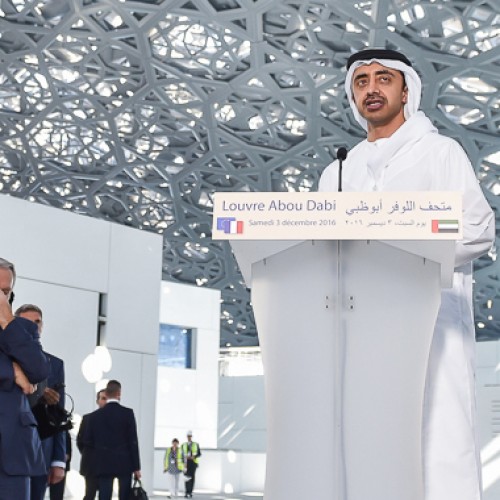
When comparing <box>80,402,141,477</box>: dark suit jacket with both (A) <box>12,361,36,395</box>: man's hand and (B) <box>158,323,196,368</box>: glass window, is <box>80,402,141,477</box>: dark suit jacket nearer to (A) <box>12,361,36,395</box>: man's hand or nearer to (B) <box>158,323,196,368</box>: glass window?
(A) <box>12,361,36,395</box>: man's hand

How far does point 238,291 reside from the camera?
144 ft

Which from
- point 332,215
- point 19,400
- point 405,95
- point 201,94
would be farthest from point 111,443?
point 201,94

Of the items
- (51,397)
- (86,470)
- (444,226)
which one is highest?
(444,226)

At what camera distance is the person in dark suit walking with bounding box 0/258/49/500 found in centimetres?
342

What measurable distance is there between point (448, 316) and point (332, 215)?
0.61 m

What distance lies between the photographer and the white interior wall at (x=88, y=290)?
1210cm

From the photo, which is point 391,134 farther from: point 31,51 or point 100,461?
point 31,51

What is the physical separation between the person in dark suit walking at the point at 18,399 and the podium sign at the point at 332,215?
4.07 feet

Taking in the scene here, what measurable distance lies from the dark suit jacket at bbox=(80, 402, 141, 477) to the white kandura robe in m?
6.25

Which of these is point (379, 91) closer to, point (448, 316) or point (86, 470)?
point (448, 316)

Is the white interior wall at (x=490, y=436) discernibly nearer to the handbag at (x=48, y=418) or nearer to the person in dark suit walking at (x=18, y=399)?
the handbag at (x=48, y=418)

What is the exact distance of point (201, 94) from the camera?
2973cm

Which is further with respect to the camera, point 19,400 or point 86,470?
point 86,470

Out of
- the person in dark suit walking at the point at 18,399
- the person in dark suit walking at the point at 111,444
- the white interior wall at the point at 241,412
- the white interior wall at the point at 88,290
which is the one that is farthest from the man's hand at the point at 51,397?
the white interior wall at the point at 241,412
